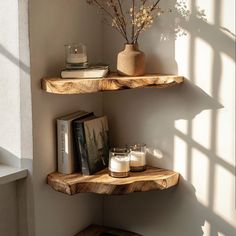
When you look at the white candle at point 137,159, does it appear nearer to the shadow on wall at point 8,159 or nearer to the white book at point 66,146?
the white book at point 66,146

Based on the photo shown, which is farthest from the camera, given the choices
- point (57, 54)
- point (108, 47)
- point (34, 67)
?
point (108, 47)

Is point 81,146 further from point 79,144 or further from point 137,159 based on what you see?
point 137,159

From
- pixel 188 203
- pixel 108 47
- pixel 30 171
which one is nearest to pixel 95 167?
pixel 30 171

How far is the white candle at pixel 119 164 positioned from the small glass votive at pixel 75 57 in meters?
0.39

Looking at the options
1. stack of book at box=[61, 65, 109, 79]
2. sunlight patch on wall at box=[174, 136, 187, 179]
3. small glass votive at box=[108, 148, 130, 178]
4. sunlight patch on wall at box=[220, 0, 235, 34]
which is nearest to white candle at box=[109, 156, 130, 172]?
small glass votive at box=[108, 148, 130, 178]

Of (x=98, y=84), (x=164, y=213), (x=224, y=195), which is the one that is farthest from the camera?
(x=164, y=213)

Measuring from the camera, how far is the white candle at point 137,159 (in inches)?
65.4

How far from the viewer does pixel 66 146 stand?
161 cm

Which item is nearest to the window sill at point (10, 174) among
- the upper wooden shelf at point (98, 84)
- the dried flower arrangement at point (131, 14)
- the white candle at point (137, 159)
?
the upper wooden shelf at point (98, 84)

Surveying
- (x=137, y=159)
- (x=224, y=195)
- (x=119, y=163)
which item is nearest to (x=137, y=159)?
(x=137, y=159)

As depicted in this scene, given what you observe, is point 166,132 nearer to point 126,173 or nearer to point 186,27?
point 126,173

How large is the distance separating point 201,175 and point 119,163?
33cm

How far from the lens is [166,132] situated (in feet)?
5.49

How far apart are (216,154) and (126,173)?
36 cm
